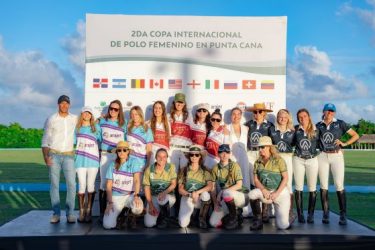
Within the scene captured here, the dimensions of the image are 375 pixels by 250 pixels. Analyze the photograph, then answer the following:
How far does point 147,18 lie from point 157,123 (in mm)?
1729

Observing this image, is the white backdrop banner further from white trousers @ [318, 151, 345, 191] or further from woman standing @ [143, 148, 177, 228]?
woman standing @ [143, 148, 177, 228]

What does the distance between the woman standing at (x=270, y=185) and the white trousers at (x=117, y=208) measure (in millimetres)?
1367

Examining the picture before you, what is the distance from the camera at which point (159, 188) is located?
5.48m

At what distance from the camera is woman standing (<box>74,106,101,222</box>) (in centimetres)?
560

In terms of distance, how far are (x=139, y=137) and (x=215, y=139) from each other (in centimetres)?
97

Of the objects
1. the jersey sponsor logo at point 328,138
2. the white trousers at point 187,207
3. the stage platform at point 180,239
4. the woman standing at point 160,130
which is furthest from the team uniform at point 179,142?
the jersey sponsor logo at point 328,138

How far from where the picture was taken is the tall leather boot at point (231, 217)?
5.33m

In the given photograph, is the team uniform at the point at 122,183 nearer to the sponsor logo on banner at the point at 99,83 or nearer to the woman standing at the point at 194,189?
the woman standing at the point at 194,189

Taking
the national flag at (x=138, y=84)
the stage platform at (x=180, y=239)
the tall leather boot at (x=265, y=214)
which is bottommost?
the stage platform at (x=180, y=239)

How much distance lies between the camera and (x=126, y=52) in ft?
22.1

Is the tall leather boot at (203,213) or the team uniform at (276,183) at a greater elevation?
the team uniform at (276,183)

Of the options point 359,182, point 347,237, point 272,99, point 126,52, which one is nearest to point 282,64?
point 272,99

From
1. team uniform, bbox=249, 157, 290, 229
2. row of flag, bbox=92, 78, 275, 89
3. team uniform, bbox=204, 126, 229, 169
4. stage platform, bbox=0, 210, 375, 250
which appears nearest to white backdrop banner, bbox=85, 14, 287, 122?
row of flag, bbox=92, 78, 275, 89

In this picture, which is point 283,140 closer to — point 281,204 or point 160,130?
point 281,204
